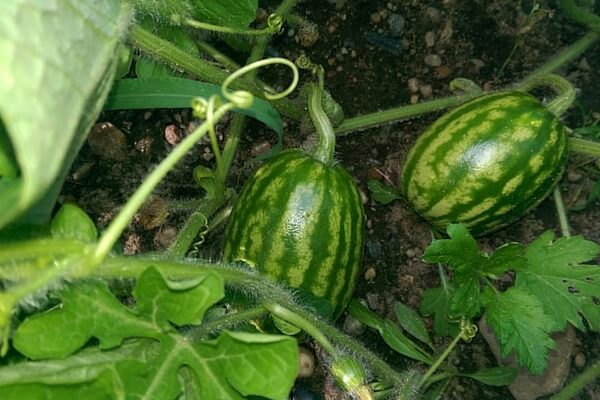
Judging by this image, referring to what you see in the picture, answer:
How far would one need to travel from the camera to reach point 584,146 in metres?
2.31

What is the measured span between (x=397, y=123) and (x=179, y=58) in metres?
0.94

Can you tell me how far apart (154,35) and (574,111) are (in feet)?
5.02

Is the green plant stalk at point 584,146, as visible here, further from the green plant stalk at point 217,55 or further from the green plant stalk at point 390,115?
the green plant stalk at point 217,55

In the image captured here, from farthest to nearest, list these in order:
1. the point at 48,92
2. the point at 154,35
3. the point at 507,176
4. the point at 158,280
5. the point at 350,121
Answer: the point at 350,121, the point at 507,176, the point at 154,35, the point at 158,280, the point at 48,92

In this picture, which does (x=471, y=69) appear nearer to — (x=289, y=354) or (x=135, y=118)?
(x=135, y=118)

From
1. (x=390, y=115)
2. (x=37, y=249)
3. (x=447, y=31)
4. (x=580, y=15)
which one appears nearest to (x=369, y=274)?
(x=390, y=115)

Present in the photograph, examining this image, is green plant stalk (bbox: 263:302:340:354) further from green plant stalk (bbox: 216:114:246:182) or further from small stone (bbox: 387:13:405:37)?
small stone (bbox: 387:13:405:37)

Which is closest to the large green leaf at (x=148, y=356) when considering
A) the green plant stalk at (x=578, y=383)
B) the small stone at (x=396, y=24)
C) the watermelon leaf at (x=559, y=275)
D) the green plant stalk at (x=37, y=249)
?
the green plant stalk at (x=37, y=249)

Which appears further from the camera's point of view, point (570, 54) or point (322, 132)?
point (570, 54)

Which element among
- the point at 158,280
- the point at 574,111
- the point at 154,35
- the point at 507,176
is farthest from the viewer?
the point at 574,111

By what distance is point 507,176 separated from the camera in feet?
7.05

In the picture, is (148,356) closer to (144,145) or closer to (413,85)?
(144,145)

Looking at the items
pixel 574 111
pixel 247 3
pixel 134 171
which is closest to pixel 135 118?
pixel 134 171

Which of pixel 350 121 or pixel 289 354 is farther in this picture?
pixel 350 121
